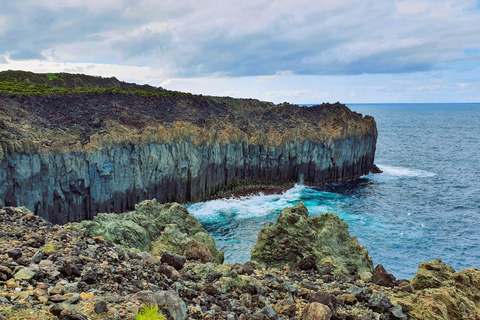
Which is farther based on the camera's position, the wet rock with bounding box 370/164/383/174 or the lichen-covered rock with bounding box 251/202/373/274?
the wet rock with bounding box 370/164/383/174

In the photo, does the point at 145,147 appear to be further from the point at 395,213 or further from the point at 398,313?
the point at 398,313

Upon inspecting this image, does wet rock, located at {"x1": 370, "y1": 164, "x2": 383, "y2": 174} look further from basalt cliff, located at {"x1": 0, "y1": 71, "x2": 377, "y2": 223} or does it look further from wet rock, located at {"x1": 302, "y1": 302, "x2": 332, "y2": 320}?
wet rock, located at {"x1": 302, "y1": 302, "x2": 332, "y2": 320}

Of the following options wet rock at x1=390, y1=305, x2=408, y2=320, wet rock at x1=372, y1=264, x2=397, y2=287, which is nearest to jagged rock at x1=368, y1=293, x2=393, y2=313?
wet rock at x1=390, y1=305, x2=408, y2=320

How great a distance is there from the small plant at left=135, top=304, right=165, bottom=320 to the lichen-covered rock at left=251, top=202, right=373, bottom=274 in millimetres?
10832

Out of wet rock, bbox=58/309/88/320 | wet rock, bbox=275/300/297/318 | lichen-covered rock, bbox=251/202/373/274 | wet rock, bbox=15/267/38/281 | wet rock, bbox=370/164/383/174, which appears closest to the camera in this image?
wet rock, bbox=58/309/88/320

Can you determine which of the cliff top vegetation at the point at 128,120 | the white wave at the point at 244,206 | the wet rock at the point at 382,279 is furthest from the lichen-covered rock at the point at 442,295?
the cliff top vegetation at the point at 128,120

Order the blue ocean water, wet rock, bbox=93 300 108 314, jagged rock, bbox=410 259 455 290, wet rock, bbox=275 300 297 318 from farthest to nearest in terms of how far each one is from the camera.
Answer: the blue ocean water → jagged rock, bbox=410 259 455 290 → wet rock, bbox=275 300 297 318 → wet rock, bbox=93 300 108 314

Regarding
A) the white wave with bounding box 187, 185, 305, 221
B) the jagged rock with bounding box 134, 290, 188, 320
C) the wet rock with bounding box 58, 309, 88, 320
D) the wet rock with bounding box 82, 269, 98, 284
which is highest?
the wet rock with bounding box 58, 309, 88, 320

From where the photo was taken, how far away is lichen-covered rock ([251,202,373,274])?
17172 mm

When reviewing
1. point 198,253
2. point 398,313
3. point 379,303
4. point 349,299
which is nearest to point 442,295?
point 398,313

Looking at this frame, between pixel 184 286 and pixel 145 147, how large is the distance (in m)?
35.7

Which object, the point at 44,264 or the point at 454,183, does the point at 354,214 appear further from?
the point at 44,264

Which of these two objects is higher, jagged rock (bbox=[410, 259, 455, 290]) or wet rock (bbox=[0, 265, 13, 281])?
wet rock (bbox=[0, 265, 13, 281])

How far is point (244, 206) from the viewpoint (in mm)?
49094
